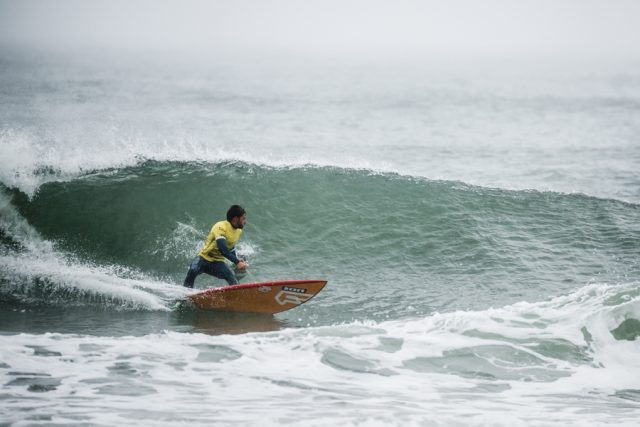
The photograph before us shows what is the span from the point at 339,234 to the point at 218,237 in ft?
12.9

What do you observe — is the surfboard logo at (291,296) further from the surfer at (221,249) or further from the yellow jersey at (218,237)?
the yellow jersey at (218,237)

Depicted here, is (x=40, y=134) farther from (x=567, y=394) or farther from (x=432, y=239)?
(x=567, y=394)

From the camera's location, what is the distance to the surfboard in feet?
28.6

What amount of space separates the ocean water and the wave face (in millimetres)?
44

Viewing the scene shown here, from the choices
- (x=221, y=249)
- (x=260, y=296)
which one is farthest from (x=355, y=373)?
(x=221, y=249)

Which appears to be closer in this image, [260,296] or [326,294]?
[260,296]

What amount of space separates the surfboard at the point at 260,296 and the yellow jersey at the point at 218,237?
1.66 ft

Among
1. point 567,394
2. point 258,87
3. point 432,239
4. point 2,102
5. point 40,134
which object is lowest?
point 567,394

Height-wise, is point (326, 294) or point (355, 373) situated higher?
point (326, 294)

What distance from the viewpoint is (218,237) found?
872 centimetres

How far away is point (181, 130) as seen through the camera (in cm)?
3131

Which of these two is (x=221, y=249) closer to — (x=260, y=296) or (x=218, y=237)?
(x=218, y=237)

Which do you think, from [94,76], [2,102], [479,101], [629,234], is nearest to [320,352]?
[629,234]

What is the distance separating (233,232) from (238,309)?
1.11 meters
